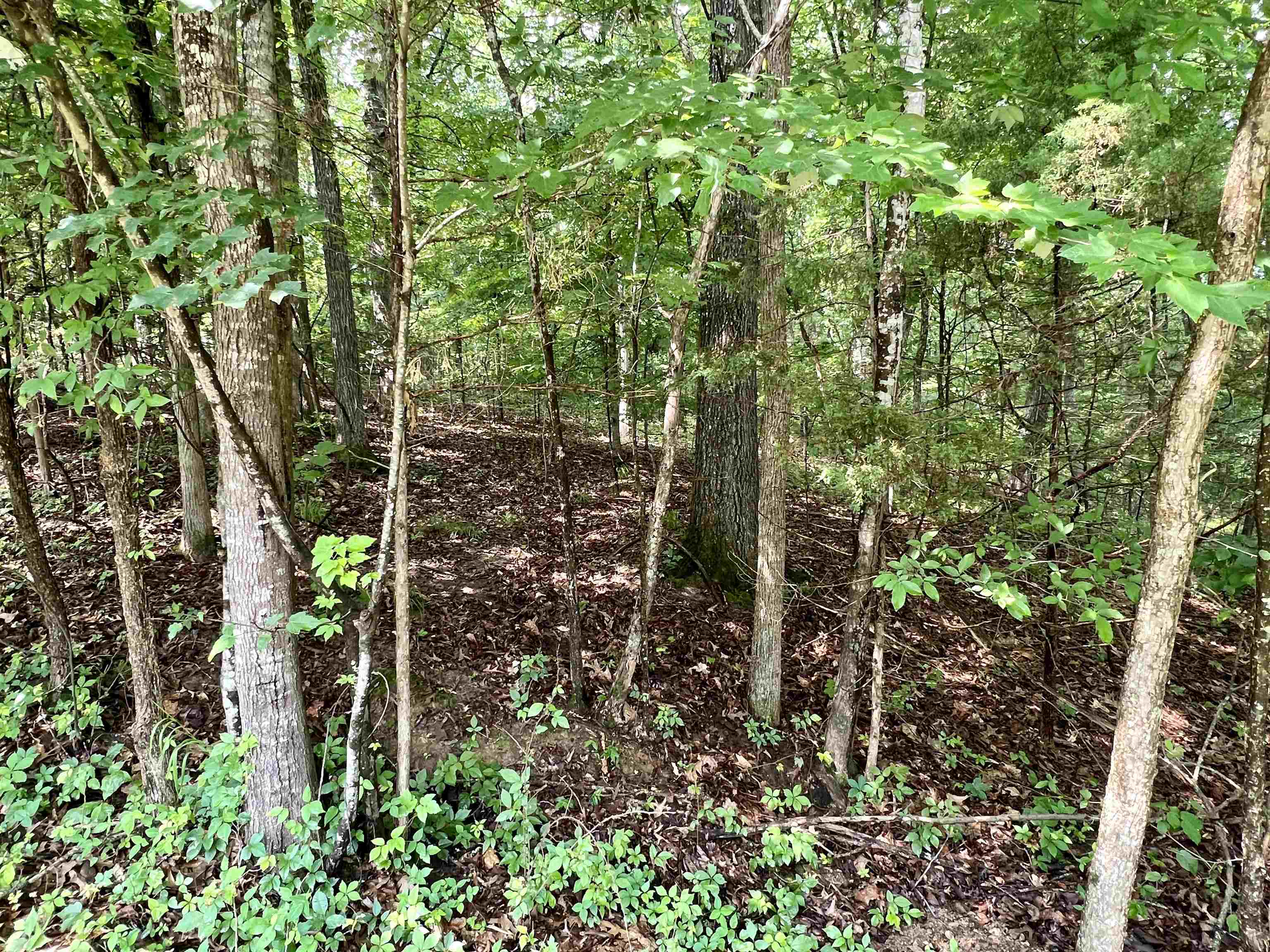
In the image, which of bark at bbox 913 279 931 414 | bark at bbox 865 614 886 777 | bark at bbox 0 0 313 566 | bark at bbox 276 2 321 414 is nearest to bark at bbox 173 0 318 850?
bark at bbox 0 0 313 566

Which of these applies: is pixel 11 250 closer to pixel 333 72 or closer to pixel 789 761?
pixel 333 72

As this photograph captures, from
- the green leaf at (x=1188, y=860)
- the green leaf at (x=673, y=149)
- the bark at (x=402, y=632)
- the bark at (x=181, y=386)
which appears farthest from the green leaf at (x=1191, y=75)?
the bark at (x=181, y=386)

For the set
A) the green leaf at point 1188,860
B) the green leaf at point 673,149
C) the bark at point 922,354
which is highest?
the green leaf at point 673,149

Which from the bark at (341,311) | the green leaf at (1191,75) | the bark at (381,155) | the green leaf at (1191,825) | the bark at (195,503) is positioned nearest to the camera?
the green leaf at (1191,75)

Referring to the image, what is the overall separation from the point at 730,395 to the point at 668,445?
1645 millimetres

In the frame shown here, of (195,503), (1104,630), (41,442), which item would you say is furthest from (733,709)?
(41,442)

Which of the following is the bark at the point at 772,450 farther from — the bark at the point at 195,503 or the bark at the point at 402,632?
the bark at the point at 195,503

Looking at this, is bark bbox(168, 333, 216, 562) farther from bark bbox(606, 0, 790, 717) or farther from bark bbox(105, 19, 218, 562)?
bark bbox(606, 0, 790, 717)

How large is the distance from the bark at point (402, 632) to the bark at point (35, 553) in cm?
240

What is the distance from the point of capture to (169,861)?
2.92 meters

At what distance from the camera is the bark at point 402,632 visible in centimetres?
289

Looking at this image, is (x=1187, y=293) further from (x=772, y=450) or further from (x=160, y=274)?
(x=160, y=274)

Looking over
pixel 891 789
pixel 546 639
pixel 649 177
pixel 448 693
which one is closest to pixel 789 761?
pixel 891 789

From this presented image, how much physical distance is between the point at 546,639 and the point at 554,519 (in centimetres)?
245
